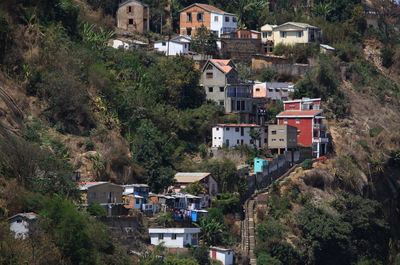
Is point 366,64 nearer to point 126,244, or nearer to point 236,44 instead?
point 236,44

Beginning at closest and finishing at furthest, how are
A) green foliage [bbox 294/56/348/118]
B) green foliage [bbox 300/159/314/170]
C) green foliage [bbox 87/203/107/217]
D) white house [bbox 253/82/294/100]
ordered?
1. green foliage [bbox 87/203/107/217]
2. green foliage [bbox 300/159/314/170]
3. white house [bbox 253/82/294/100]
4. green foliage [bbox 294/56/348/118]

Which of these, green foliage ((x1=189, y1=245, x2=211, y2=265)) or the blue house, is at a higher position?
the blue house

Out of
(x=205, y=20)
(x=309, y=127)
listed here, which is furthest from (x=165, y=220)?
(x=205, y=20)

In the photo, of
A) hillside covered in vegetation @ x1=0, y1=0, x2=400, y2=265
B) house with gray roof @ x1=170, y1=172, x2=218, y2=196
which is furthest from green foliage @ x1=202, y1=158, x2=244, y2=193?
house with gray roof @ x1=170, y1=172, x2=218, y2=196

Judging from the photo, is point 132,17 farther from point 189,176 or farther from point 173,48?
point 189,176

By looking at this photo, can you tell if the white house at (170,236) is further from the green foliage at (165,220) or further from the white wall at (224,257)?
the white wall at (224,257)

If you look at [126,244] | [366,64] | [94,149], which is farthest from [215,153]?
[366,64]

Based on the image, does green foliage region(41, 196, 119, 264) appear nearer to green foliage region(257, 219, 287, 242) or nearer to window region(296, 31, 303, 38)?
green foliage region(257, 219, 287, 242)
